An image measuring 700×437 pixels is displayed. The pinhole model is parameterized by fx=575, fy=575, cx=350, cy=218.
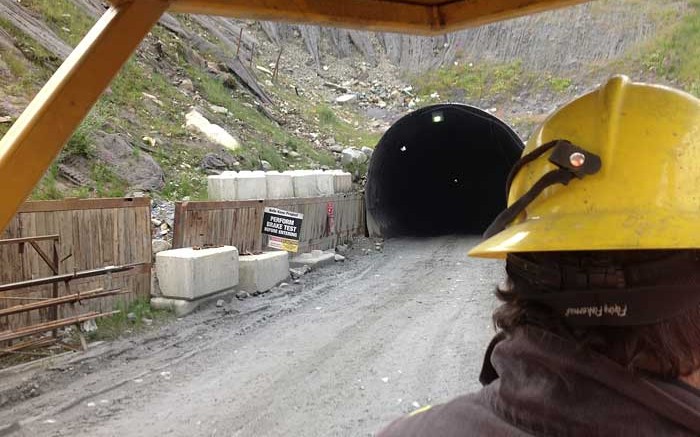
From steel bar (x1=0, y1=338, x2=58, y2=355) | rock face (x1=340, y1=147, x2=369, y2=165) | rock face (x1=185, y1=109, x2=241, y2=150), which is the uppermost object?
A: rock face (x1=185, y1=109, x2=241, y2=150)

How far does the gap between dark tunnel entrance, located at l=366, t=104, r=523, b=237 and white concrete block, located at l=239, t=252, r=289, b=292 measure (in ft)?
21.6

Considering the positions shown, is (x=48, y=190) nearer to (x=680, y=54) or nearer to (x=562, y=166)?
(x=562, y=166)

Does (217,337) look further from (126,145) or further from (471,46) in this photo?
(471,46)

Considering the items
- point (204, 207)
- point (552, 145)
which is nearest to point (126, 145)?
point (204, 207)

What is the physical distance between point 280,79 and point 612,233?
3260 centimetres

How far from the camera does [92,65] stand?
3059 mm

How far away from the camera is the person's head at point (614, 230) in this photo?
108 cm

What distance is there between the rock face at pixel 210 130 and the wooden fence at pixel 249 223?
408 centimetres

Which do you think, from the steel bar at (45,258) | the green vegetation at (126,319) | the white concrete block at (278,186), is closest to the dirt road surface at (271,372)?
the green vegetation at (126,319)

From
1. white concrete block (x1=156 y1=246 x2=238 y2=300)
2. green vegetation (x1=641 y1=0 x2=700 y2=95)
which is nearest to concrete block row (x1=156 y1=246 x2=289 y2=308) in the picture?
white concrete block (x1=156 y1=246 x2=238 y2=300)

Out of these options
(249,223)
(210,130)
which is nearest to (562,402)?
(249,223)

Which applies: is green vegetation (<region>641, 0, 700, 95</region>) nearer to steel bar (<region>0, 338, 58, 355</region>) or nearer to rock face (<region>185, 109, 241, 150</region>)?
rock face (<region>185, 109, 241, 150</region>)

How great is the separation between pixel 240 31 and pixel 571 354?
3370cm

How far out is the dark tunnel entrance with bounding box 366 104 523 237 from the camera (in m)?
17.9
